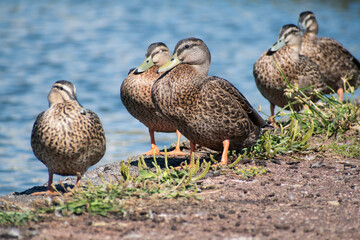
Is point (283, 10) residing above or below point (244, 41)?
above

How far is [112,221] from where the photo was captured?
394 cm

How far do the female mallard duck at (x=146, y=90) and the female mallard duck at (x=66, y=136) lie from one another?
139cm

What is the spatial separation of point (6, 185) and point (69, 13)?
12943 millimetres

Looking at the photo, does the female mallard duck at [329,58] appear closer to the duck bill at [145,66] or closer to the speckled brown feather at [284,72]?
the speckled brown feather at [284,72]

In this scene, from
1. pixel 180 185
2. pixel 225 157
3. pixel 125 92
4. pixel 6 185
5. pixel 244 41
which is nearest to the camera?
pixel 180 185

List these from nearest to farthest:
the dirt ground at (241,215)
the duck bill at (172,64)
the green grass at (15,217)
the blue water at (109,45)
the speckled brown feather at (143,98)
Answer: the dirt ground at (241,215) < the green grass at (15,217) < the duck bill at (172,64) < the speckled brown feather at (143,98) < the blue water at (109,45)

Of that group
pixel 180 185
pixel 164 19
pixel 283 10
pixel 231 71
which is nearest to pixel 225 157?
pixel 180 185

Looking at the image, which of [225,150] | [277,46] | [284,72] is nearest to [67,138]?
[225,150]

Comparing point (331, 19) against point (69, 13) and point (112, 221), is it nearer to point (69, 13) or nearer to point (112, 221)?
point (69, 13)

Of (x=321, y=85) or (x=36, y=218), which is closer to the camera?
(x=36, y=218)

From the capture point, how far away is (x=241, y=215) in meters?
4.12

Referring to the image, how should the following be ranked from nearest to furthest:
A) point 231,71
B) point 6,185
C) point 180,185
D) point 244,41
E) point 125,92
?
point 180,185, point 125,92, point 6,185, point 231,71, point 244,41

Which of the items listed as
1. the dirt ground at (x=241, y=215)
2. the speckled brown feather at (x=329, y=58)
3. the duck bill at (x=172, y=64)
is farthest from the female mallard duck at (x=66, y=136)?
the speckled brown feather at (x=329, y=58)

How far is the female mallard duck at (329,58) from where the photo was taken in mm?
8422
